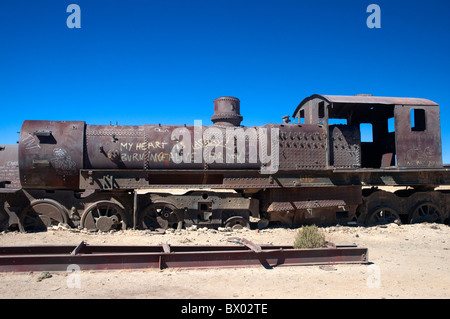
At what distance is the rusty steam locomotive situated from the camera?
31.4ft

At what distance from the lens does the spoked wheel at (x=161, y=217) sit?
9.79 m

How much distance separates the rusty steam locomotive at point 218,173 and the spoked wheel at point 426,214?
4 cm

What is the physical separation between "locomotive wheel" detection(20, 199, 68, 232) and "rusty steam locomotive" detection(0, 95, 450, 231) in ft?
0.09

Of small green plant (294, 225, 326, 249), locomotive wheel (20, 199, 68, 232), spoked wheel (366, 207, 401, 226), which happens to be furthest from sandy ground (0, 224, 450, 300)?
locomotive wheel (20, 199, 68, 232)

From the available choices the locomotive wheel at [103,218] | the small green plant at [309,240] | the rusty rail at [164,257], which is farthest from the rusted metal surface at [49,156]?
the small green plant at [309,240]

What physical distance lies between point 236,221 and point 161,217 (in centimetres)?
208

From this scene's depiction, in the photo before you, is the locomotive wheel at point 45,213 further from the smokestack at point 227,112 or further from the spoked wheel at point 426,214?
the spoked wheel at point 426,214

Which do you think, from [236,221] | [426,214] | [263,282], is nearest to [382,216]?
[426,214]

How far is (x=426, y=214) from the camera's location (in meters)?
11.8

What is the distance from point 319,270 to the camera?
6406 mm

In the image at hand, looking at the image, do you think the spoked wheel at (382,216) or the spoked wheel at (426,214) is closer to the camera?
the spoked wheel at (382,216)

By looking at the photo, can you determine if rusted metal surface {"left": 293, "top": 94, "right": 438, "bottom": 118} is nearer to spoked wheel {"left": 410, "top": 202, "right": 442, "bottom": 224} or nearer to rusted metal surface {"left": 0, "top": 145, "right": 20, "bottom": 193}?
spoked wheel {"left": 410, "top": 202, "right": 442, "bottom": 224}

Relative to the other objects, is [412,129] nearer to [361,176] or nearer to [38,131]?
[361,176]

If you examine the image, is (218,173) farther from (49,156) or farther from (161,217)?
(49,156)
